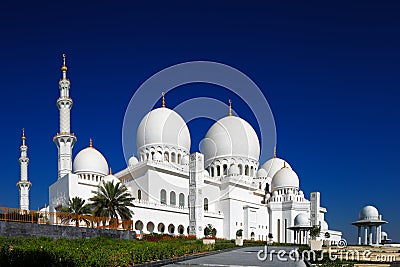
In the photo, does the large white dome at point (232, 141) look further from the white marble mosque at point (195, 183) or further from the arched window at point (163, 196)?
the arched window at point (163, 196)

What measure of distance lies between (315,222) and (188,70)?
3892 centimetres

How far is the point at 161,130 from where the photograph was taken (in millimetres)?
51656

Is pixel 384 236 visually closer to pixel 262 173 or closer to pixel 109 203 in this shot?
pixel 262 173

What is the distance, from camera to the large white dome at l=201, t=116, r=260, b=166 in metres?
57.5

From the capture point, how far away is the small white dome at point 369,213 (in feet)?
128

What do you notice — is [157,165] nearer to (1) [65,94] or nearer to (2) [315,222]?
(1) [65,94]

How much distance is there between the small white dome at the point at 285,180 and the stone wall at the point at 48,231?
132 feet

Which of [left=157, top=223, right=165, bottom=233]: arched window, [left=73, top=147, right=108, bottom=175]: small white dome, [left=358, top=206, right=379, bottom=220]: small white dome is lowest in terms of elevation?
[left=157, top=223, right=165, bottom=233]: arched window

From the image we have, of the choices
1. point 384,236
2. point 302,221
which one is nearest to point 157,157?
point 302,221

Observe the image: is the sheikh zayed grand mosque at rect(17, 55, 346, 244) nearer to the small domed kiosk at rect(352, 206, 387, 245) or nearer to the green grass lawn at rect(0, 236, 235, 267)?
the small domed kiosk at rect(352, 206, 387, 245)

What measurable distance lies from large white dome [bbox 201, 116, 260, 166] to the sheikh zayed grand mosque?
147 millimetres

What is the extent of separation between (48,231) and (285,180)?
45.3 meters

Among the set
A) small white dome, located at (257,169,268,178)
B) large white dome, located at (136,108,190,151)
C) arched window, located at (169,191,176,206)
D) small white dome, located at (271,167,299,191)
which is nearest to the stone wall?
arched window, located at (169,191,176,206)

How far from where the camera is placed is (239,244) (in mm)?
36938
